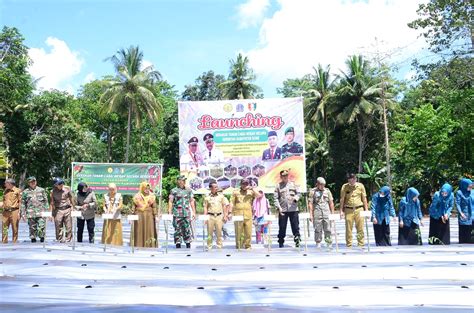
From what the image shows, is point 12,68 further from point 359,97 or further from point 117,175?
point 359,97

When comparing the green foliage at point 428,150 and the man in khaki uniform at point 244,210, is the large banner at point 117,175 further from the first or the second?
the green foliage at point 428,150

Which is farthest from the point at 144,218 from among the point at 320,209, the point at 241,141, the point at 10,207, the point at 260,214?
the point at 241,141

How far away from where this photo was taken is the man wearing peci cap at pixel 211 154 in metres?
12.7

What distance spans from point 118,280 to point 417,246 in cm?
521

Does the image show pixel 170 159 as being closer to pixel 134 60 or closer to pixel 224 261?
pixel 134 60

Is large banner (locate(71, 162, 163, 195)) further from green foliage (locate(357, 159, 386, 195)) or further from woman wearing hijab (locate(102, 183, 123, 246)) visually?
green foliage (locate(357, 159, 386, 195))

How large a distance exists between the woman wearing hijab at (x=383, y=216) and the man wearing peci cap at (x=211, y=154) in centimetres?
487

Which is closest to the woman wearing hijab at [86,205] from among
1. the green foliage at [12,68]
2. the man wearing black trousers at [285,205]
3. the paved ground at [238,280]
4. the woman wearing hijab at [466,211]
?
the paved ground at [238,280]

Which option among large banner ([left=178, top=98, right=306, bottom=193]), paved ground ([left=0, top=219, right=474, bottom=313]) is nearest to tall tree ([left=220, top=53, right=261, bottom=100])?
large banner ([left=178, top=98, right=306, bottom=193])

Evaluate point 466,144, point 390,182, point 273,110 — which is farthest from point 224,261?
point 390,182

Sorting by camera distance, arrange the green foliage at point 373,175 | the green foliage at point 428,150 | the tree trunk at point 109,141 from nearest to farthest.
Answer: the green foliage at point 428,150, the green foliage at point 373,175, the tree trunk at point 109,141

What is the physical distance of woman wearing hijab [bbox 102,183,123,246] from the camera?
29.5 ft

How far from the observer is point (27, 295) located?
4797mm

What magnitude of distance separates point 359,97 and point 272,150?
1929 cm
